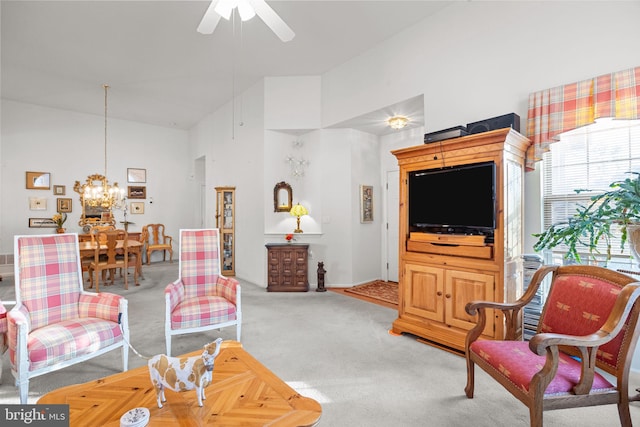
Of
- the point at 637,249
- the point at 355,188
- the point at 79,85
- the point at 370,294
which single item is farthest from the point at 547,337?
the point at 79,85

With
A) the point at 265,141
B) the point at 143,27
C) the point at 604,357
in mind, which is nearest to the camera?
the point at 604,357

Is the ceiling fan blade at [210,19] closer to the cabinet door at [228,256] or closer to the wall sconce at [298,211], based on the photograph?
the wall sconce at [298,211]

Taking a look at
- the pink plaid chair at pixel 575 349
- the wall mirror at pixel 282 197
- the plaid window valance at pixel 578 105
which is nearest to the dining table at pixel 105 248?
the wall mirror at pixel 282 197

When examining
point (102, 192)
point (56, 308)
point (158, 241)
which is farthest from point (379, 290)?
point (158, 241)

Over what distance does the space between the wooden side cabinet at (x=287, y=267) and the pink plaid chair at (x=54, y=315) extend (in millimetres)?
2803

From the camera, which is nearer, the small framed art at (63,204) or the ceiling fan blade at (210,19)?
→ the ceiling fan blade at (210,19)

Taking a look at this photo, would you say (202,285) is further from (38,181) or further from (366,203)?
(38,181)

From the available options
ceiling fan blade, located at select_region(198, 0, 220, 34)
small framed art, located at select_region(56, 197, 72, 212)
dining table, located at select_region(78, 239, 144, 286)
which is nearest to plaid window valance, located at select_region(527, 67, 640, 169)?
ceiling fan blade, located at select_region(198, 0, 220, 34)

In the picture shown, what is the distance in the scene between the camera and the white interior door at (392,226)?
5691 millimetres

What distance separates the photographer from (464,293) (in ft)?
9.21

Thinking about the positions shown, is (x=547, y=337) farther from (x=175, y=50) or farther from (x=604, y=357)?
(x=175, y=50)

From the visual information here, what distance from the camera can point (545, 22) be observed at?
9.08ft

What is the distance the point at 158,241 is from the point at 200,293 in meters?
5.66

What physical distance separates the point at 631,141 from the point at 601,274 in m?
1.34
